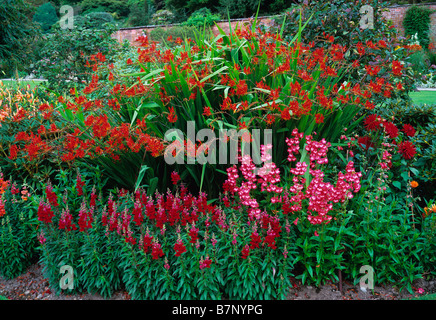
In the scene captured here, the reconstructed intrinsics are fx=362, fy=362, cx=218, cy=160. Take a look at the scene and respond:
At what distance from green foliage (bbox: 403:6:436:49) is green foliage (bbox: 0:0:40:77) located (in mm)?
16306

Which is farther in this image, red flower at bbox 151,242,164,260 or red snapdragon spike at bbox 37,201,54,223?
red snapdragon spike at bbox 37,201,54,223

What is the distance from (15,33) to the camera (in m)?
7.06

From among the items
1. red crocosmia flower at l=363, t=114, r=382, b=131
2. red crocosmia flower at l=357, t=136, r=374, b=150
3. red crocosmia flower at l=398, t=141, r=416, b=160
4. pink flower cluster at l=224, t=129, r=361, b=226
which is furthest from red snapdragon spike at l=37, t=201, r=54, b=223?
red crocosmia flower at l=398, t=141, r=416, b=160

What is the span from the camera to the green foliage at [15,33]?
6734 mm

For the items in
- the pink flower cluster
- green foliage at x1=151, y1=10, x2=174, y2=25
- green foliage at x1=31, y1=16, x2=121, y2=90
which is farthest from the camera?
green foliage at x1=151, y1=10, x2=174, y2=25

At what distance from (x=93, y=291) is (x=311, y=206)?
1.56 m

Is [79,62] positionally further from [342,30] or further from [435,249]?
[435,249]

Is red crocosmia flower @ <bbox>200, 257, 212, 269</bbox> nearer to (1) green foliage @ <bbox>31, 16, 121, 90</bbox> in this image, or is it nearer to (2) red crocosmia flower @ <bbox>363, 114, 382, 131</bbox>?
(2) red crocosmia flower @ <bbox>363, 114, 382, 131</bbox>

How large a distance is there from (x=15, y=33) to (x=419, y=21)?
17319 millimetres

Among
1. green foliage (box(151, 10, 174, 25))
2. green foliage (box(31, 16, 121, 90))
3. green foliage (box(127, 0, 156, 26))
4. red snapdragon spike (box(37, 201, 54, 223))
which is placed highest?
green foliage (box(127, 0, 156, 26))

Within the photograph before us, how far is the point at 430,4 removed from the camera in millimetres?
17438

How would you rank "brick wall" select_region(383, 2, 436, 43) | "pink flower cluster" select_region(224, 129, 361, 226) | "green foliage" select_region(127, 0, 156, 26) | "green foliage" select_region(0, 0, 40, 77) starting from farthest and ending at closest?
"green foliage" select_region(127, 0, 156, 26) → "brick wall" select_region(383, 2, 436, 43) → "green foliage" select_region(0, 0, 40, 77) → "pink flower cluster" select_region(224, 129, 361, 226)

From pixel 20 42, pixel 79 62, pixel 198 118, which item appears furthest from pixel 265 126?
pixel 20 42

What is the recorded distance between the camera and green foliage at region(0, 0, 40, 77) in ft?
22.1
